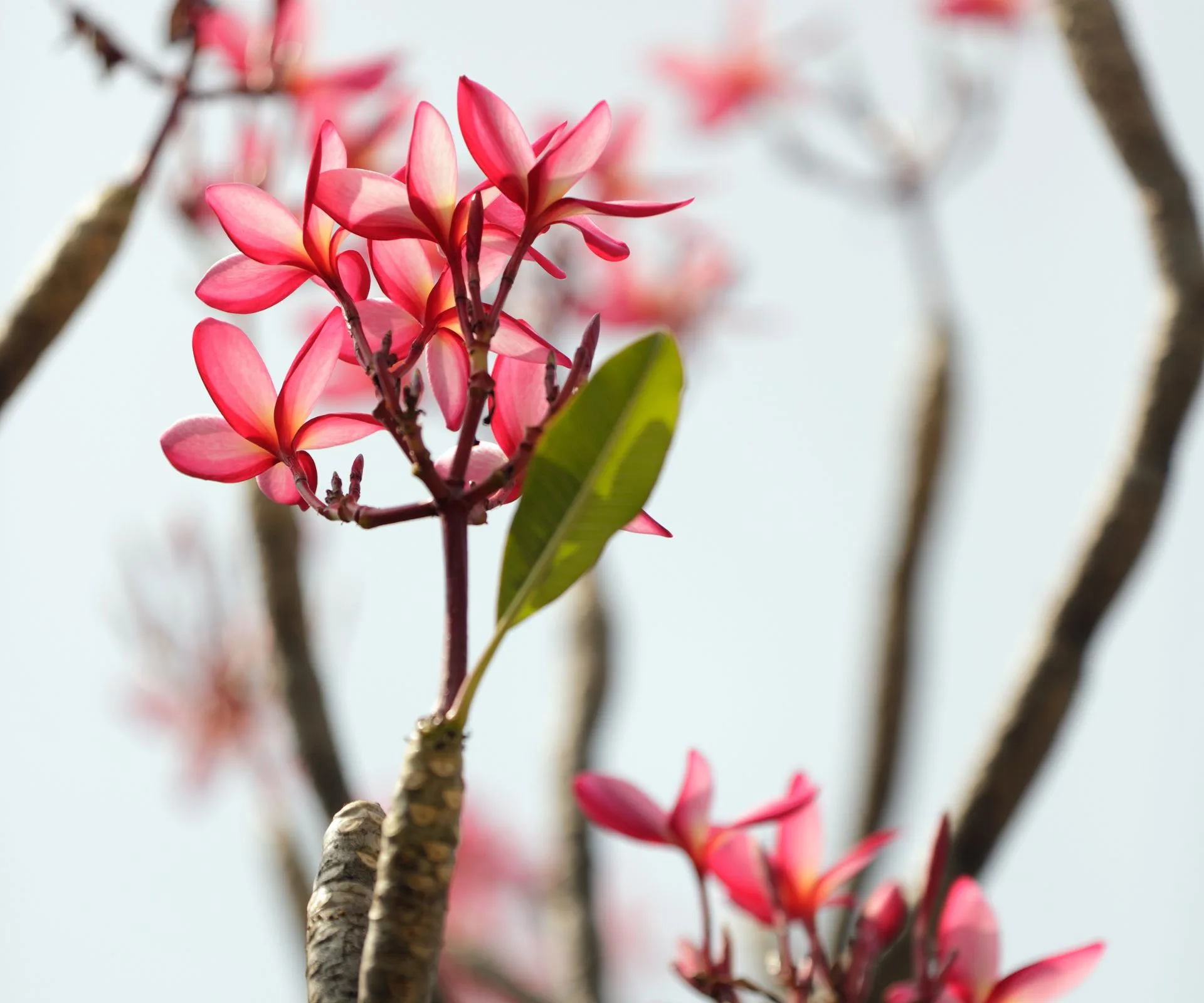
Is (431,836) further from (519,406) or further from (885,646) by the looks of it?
(885,646)

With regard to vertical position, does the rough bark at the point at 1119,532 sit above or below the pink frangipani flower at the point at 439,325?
above

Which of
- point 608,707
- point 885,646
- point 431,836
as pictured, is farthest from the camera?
point 608,707

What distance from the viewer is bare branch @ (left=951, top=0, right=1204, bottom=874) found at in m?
0.87

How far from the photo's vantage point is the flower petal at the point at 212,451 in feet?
1.39

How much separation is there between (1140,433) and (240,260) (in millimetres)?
690

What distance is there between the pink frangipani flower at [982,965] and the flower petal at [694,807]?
0.11m

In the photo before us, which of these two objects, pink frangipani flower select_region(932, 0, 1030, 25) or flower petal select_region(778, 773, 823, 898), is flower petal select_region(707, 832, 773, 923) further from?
pink frangipani flower select_region(932, 0, 1030, 25)

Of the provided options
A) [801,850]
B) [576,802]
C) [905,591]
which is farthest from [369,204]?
[905,591]

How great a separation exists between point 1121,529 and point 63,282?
69cm

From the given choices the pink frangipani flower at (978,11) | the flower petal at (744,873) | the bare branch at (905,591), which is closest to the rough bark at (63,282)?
the flower petal at (744,873)

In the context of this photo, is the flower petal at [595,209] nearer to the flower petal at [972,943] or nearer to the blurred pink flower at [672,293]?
the flower petal at [972,943]

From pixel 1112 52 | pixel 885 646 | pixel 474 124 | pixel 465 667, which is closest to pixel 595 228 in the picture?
pixel 474 124

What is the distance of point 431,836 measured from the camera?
1.08 ft

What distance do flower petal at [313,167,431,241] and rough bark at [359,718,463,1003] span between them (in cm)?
16
